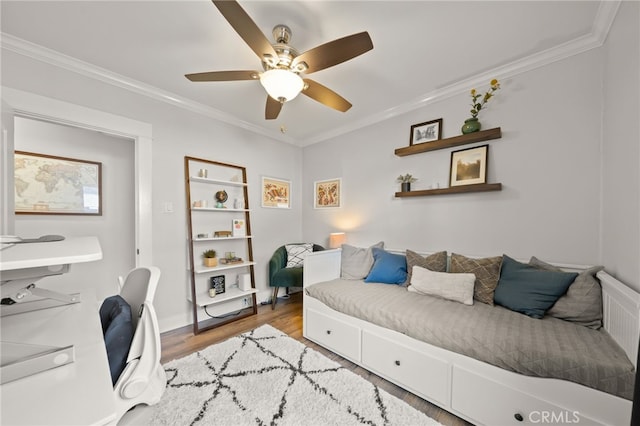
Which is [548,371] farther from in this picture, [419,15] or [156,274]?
[419,15]

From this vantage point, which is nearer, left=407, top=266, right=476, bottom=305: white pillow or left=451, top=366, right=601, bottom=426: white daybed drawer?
left=451, top=366, right=601, bottom=426: white daybed drawer

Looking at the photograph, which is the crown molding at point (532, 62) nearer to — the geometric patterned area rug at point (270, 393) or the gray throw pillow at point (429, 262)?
the gray throw pillow at point (429, 262)

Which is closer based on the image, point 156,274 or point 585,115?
point 156,274

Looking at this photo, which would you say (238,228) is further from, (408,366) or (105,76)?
(408,366)

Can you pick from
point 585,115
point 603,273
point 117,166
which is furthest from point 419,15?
point 117,166

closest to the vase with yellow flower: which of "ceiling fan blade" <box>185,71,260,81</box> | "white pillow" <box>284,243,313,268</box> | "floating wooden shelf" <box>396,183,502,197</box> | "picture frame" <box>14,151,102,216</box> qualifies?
"floating wooden shelf" <box>396,183,502,197</box>

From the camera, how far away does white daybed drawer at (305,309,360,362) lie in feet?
6.39

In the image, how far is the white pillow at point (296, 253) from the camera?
11.1 ft

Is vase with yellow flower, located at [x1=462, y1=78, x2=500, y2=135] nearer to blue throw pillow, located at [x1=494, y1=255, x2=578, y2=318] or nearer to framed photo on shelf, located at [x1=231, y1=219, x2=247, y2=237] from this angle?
blue throw pillow, located at [x1=494, y1=255, x2=578, y2=318]

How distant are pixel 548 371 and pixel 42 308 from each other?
8.09ft

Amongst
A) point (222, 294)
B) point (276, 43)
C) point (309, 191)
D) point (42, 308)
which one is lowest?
point (222, 294)

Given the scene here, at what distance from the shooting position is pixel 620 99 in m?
1.42

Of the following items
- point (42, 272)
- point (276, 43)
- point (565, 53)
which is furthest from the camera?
point (565, 53)

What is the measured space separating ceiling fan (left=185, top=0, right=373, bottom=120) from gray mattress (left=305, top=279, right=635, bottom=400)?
1745 millimetres
